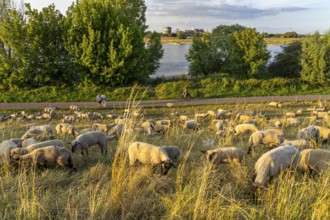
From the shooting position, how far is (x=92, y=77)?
37.1m

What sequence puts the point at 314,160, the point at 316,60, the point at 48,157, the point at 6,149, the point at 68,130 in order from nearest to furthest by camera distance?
the point at 314,160
the point at 48,157
the point at 6,149
the point at 68,130
the point at 316,60

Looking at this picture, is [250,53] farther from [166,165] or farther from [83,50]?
[166,165]

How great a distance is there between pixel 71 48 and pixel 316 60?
3269cm

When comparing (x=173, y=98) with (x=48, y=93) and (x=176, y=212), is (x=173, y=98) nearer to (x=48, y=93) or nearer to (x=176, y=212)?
(x=48, y=93)

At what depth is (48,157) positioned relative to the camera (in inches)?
273

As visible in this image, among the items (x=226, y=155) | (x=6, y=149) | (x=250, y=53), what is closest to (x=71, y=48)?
(x=250, y=53)

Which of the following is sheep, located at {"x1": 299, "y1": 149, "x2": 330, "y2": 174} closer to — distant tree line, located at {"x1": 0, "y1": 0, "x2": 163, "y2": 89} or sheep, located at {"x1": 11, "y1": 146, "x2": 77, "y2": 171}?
sheep, located at {"x1": 11, "y1": 146, "x2": 77, "y2": 171}

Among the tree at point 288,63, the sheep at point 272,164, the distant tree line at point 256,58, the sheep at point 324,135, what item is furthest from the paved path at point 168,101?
the sheep at point 272,164

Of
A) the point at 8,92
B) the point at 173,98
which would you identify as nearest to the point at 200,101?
the point at 173,98

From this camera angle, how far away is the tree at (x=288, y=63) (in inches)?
1737

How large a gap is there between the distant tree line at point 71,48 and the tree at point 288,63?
2092 cm

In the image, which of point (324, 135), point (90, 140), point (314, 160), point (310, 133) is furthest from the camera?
point (324, 135)

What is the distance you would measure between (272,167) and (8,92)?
36.1 meters

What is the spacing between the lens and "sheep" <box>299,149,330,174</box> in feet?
20.6
